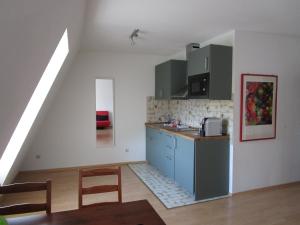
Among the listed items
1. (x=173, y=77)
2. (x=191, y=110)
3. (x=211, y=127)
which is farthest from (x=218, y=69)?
(x=191, y=110)

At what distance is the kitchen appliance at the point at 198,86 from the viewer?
3.21 meters

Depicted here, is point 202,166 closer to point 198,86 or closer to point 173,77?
point 198,86

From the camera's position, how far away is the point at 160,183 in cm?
372

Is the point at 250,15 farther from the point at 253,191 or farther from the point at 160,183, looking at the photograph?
the point at 160,183

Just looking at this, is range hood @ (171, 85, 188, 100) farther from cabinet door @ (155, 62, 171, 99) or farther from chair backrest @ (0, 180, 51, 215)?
chair backrest @ (0, 180, 51, 215)

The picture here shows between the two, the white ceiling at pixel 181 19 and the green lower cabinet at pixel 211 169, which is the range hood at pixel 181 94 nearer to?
the white ceiling at pixel 181 19

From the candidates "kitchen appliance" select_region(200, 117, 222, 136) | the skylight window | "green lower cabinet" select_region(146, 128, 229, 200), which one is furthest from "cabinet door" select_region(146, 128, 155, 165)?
the skylight window

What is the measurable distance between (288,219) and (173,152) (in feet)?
5.79

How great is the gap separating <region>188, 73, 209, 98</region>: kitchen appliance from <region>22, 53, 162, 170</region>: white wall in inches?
59.1

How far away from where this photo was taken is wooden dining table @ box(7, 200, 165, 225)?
129cm

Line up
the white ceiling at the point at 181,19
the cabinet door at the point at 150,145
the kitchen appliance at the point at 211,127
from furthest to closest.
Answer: the cabinet door at the point at 150,145 → the kitchen appliance at the point at 211,127 → the white ceiling at the point at 181,19

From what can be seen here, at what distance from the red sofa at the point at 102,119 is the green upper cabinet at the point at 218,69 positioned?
4.83 m

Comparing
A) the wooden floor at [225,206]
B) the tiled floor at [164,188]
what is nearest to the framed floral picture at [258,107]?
the wooden floor at [225,206]

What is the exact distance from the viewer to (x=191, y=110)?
14.1 feet
